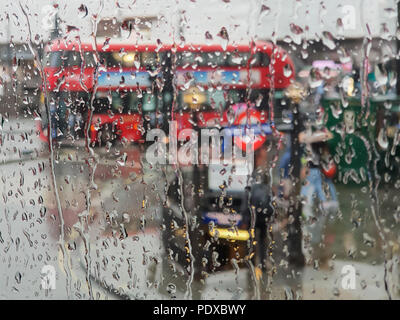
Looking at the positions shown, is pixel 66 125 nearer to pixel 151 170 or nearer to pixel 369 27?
pixel 151 170

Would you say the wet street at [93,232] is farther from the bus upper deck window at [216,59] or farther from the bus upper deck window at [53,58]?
the bus upper deck window at [216,59]

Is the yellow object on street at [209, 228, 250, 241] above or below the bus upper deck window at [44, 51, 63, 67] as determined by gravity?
below

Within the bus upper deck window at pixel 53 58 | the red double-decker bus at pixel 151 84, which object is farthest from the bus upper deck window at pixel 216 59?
the bus upper deck window at pixel 53 58

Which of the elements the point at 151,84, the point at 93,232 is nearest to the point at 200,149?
the point at 151,84

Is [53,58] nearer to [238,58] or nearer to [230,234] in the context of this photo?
[238,58]

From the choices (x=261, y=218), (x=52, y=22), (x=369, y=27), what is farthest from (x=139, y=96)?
(x=369, y=27)

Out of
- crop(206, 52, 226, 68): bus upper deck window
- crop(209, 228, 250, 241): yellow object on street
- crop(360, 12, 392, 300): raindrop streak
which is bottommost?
crop(209, 228, 250, 241): yellow object on street

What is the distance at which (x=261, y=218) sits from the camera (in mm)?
1111

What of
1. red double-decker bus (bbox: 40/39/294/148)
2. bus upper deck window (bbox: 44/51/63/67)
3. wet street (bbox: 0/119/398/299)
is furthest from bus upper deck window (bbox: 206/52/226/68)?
bus upper deck window (bbox: 44/51/63/67)

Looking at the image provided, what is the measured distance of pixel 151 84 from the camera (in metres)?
1.12

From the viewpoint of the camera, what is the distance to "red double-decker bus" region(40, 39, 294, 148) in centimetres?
108

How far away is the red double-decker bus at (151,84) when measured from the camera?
1.08m

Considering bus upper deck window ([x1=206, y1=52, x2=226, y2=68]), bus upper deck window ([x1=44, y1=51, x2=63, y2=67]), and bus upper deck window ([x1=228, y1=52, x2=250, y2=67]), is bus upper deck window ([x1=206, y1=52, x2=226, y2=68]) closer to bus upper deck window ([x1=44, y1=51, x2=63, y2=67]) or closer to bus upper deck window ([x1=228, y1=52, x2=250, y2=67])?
bus upper deck window ([x1=228, y1=52, x2=250, y2=67])
